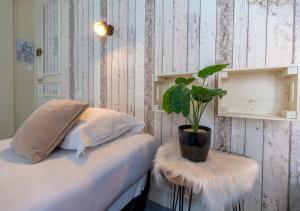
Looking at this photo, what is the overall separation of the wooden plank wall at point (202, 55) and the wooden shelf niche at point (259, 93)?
6 centimetres

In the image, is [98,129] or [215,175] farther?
[98,129]

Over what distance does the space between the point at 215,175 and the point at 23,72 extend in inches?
110

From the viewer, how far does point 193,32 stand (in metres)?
1.23

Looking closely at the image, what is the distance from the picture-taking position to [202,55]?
3.95ft

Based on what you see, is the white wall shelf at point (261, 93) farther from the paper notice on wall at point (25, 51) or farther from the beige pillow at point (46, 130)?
the paper notice on wall at point (25, 51)

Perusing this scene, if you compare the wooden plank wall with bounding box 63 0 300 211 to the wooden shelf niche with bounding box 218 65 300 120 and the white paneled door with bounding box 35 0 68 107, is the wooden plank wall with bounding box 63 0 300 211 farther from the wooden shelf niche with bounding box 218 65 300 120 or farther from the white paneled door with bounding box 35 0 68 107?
the white paneled door with bounding box 35 0 68 107

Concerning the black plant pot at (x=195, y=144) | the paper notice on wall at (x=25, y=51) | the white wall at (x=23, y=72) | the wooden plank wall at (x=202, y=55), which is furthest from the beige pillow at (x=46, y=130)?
the paper notice on wall at (x=25, y=51)

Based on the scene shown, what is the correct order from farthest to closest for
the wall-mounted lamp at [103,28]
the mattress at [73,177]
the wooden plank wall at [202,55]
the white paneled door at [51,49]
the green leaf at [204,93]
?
the white paneled door at [51,49] < the wall-mounted lamp at [103,28] < the wooden plank wall at [202,55] < the green leaf at [204,93] < the mattress at [73,177]

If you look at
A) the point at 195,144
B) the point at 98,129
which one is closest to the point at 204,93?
the point at 195,144

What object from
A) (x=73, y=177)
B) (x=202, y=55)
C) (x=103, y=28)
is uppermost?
(x=103, y=28)

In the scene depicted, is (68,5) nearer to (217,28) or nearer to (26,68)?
(26,68)

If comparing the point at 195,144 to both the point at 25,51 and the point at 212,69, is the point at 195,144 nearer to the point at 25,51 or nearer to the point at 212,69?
the point at 212,69

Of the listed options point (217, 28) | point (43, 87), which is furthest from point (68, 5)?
point (217, 28)

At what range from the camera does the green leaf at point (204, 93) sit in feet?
2.75
